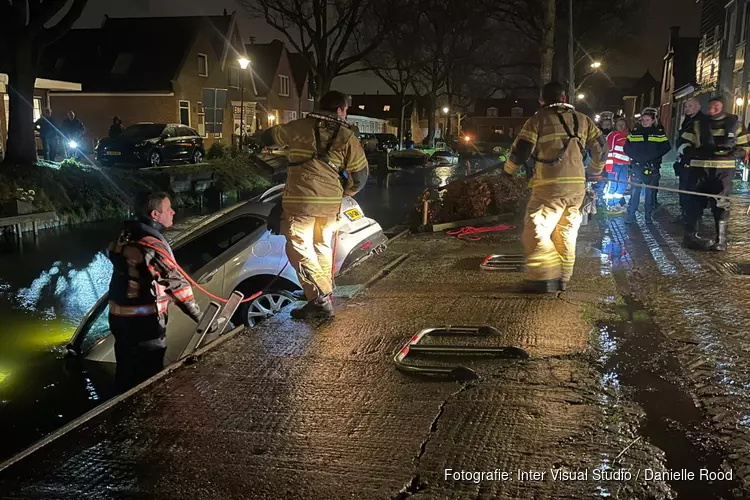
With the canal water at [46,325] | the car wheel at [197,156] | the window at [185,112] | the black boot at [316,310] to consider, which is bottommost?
the canal water at [46,325]

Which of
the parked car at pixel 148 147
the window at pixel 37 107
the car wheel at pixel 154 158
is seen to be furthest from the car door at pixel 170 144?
the window at pixel 37 107

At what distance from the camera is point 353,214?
6.87 meters

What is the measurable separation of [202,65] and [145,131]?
15.1 metres

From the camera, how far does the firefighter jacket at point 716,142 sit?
7.49 metres

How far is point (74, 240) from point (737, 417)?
1207 centimetres

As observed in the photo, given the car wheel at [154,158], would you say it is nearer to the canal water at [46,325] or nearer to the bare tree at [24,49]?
the bare tree at [24,49]

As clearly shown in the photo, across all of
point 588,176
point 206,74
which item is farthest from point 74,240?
point 206,74

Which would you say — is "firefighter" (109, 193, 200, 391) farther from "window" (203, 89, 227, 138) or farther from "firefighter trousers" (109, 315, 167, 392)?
"window" (203, 89, 227, 138)

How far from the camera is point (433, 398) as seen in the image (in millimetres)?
3545

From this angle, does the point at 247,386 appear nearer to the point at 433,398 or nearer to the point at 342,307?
the point at 433,398

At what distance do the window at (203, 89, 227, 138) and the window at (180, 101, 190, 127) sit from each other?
13.8m

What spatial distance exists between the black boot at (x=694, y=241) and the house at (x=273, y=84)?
37582 mm

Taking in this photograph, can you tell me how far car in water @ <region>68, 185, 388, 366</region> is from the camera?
570 centimetres

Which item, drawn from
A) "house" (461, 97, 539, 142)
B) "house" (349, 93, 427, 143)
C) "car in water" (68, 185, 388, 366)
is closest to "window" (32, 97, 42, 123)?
"car in water" (68, 185, 388, 366)
